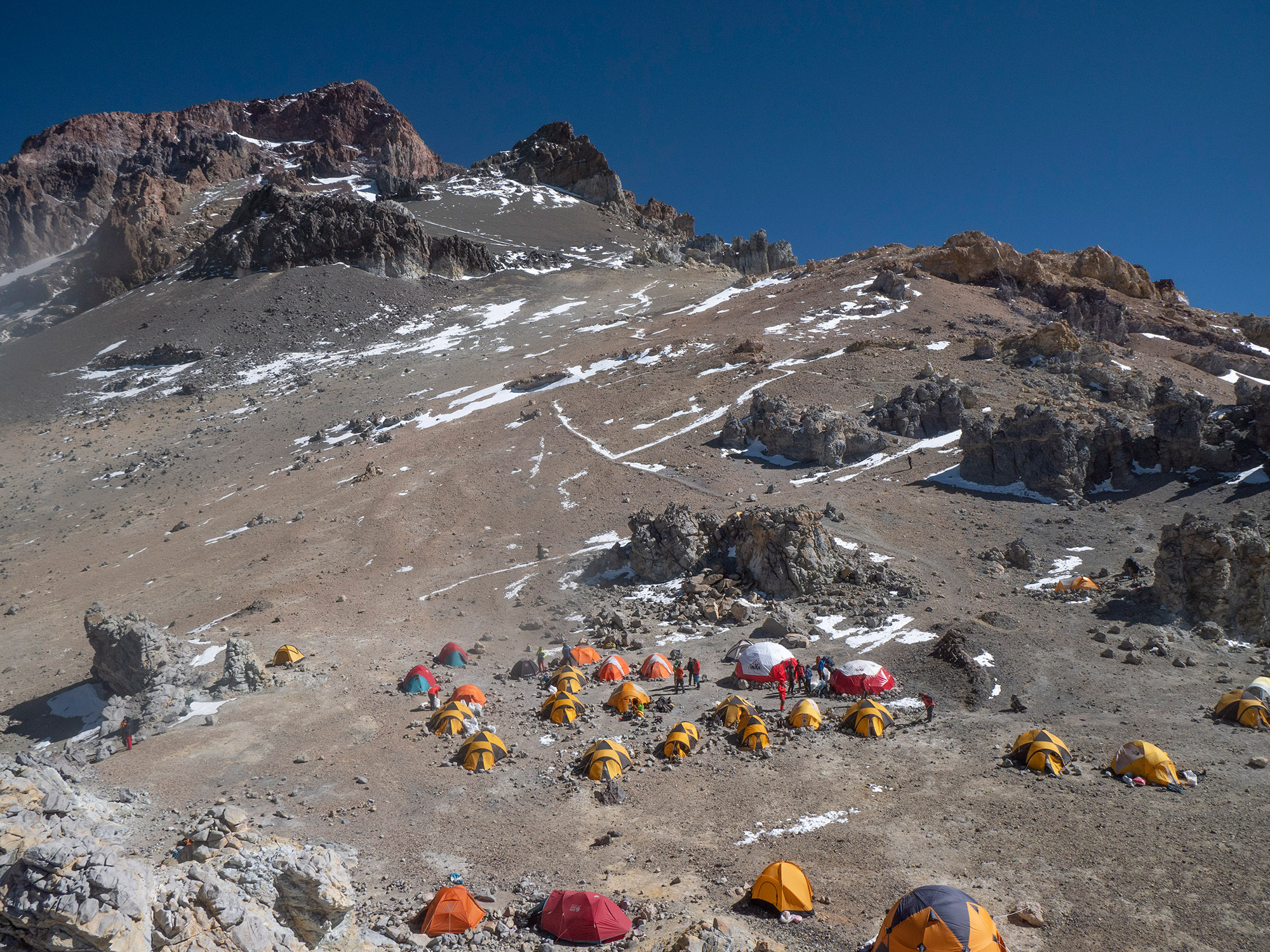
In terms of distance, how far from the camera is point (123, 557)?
41.0m

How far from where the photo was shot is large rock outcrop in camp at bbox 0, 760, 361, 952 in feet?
27.4

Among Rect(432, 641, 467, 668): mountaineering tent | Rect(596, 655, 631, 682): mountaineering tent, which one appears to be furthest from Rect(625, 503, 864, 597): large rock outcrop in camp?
Rect(432, 641, 467, 668): mountaineering tent

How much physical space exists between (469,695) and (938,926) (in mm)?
15435

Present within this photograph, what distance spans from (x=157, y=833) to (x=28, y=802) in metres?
3.87

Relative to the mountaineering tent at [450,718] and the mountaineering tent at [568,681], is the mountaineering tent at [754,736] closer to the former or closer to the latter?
the mountaineering tent at [568,681]

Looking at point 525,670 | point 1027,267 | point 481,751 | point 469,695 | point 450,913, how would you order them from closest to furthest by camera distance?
1. point 450,913
2. point 481,751
3. point 469,695
4. point 525,670
5. point 1027,267

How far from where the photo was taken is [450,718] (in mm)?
20422

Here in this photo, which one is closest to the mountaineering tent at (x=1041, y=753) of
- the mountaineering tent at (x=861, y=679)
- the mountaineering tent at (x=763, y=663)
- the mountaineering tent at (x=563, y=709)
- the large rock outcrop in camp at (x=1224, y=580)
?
the mountaineering tent at (x=861, y=679)

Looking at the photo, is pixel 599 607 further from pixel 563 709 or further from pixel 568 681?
pixel 563 709

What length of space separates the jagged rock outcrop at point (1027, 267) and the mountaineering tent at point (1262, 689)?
64.8 meters

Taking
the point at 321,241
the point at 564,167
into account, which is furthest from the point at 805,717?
the point at 564,167

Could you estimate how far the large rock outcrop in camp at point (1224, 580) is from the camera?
76.7 feet

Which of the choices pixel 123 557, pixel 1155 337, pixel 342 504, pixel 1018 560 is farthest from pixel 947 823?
pixel 1155 337

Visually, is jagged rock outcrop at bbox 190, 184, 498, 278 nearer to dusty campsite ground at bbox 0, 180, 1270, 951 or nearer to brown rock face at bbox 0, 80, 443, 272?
brown rock face at bbox 0, 80, 443, 272
